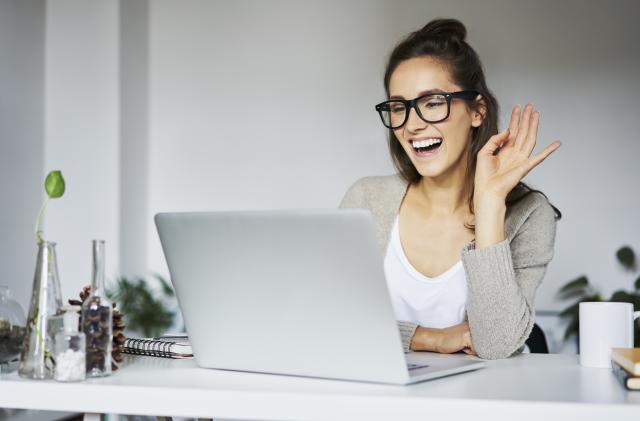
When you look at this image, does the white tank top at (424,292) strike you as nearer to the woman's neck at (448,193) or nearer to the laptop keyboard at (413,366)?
the woman's neck at (448,193)

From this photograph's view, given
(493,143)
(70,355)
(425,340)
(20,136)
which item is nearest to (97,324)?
(70,355)

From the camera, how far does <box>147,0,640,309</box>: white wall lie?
402cm

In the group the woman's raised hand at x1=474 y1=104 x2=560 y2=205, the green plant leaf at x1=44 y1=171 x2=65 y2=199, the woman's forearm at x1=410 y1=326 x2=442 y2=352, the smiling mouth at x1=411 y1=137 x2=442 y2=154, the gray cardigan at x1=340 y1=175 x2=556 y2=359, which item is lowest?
the woman's forearm at x1=410 y1=326 x2=442 y2=352

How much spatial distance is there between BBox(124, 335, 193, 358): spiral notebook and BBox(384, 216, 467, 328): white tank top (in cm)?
66

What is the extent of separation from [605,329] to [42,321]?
0.89 m

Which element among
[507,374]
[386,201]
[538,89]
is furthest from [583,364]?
[538,89]

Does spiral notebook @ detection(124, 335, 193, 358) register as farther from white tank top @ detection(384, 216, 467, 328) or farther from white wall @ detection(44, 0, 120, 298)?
white wall @ detection(44, 0, 120, 298)

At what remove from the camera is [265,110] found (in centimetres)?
455

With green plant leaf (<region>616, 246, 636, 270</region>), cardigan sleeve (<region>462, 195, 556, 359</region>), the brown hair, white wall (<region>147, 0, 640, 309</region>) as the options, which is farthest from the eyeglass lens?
green plant leaf (<region>616, 246, 636, 270</region>)

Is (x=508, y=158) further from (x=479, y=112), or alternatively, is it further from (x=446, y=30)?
(x=446, y=30)

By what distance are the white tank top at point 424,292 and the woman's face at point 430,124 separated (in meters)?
0.22

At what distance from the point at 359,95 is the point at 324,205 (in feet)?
2.18

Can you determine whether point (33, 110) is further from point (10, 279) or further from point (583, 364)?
point (583, 364)

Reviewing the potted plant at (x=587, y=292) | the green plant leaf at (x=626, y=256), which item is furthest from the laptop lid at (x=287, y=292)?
the green plant leaf at (x=626, y=256)
